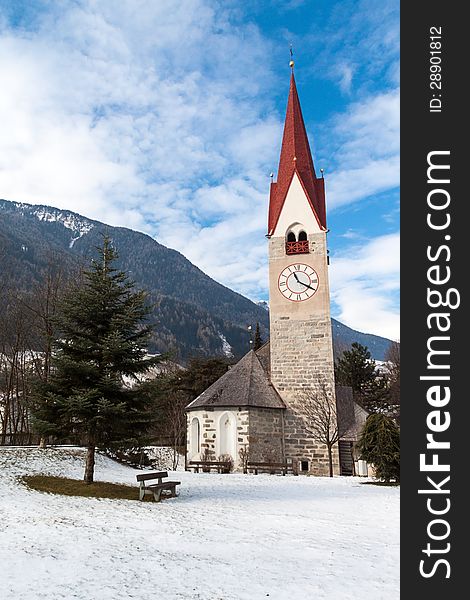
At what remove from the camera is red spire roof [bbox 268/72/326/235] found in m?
30.1

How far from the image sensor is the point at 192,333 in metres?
141

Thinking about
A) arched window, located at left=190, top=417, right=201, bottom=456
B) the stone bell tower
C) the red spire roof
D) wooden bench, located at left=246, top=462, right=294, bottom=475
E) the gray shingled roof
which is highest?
the red spire roof

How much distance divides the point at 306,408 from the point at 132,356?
13.6 m

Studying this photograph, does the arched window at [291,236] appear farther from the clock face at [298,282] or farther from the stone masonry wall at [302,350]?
the clock face at [298,282]

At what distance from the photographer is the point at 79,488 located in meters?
15.1

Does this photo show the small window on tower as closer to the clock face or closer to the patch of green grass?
the clock face

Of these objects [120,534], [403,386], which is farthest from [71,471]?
[403,386]

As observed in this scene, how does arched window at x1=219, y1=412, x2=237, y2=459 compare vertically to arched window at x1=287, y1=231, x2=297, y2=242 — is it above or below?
below

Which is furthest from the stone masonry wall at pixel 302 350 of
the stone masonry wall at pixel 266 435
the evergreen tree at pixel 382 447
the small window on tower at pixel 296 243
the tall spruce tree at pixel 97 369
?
the tall spruce tree at pixel 97 369

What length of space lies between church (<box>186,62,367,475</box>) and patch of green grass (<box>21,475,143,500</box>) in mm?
10059

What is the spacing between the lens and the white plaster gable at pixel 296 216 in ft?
96.9

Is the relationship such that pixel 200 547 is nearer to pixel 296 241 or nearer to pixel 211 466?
pixel 211 466

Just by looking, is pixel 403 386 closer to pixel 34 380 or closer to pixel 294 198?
pixel 34 380

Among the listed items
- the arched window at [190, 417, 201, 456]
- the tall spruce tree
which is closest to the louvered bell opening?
the arched window at [190, 417, 201, 456]
